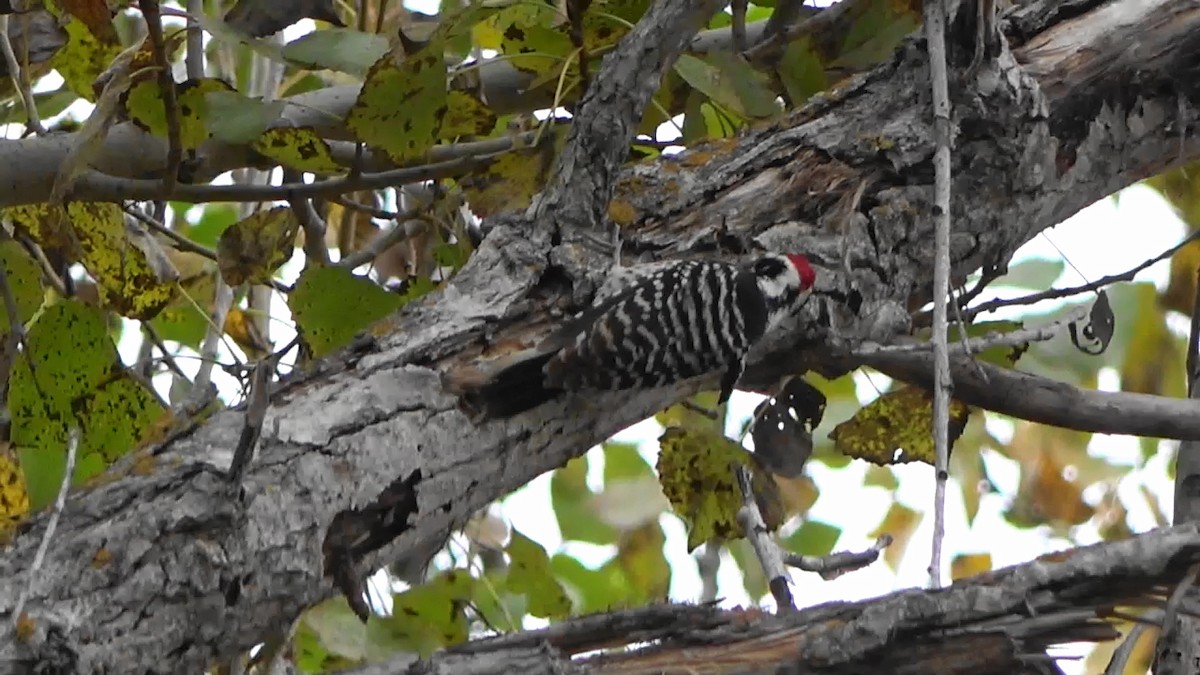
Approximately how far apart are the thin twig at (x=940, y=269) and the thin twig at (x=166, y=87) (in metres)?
0.82

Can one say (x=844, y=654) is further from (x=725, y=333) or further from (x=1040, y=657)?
(x=725, y=333)

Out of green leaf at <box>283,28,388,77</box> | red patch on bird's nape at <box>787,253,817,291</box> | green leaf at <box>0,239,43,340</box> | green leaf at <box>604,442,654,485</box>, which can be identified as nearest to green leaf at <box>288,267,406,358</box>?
green leaf at <box>283,28,388,77</box>

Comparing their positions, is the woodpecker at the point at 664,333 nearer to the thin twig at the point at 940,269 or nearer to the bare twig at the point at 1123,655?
the thin twig at the point at 940,269

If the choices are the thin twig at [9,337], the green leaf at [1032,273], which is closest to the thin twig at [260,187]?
the thin twig at [9,337]

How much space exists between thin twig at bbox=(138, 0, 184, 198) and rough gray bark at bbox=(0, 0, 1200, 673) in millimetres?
242

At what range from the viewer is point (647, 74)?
1.56m

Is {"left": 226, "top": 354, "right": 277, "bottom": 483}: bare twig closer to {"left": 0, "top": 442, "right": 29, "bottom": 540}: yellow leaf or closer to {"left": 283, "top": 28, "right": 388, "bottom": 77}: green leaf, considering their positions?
{"left": 0, "top": 442, "right": 29, "bottom": 540}: yellow leaf

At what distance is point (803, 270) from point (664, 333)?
0.74 feet

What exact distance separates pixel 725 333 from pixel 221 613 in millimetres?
780

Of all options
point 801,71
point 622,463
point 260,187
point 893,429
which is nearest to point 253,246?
point 260,187

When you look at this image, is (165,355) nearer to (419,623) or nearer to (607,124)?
(419,623)

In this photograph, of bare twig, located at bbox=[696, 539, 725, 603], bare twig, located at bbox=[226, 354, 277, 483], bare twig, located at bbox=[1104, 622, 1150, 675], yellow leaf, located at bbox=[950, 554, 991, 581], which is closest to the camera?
bare twig, located at bbox=[226, 354, 277, 483]

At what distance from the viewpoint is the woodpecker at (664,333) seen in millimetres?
1426

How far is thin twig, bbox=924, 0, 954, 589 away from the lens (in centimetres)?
109
